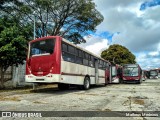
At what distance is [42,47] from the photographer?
13414 millimetres

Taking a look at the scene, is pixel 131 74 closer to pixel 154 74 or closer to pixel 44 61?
pixel 44 61

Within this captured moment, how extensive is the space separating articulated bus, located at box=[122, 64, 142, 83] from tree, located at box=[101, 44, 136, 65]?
28.2 m

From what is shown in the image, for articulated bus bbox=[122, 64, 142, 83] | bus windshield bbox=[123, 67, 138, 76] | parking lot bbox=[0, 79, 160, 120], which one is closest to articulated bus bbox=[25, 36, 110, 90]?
parking lot bbox=[0, 79, 160, 120]

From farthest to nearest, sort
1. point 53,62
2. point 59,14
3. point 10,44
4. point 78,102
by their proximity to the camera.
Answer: point 59,14 → point 10,44 → point 53,62 → point 78,102

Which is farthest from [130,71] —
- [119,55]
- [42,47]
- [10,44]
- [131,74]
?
[119,55]

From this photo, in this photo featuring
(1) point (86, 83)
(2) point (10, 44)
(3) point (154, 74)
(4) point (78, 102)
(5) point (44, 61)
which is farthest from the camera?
(3) point (154, 74)

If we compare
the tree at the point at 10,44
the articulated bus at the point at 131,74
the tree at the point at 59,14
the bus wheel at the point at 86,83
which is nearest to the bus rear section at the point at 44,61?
the tree at the point at 10,44

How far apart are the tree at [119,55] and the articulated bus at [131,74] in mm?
28220

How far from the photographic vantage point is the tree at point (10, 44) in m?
15.8

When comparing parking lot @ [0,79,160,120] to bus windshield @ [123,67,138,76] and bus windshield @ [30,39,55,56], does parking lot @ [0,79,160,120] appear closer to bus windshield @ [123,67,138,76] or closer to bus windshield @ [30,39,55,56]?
bus windshield @ [30,39,55,56]

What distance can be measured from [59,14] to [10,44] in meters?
13.2

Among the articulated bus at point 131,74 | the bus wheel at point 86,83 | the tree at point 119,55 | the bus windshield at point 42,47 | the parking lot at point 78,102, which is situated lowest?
the parking lot at point 78,102

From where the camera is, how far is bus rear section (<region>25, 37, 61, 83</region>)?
1259 centimetres

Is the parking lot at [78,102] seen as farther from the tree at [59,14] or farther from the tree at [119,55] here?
the tree at [119,55]
